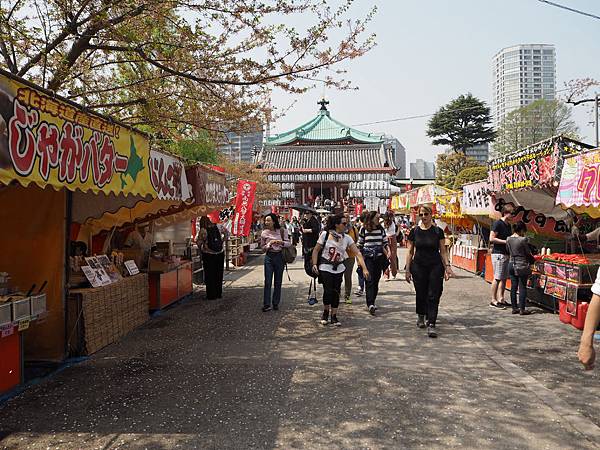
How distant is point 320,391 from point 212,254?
5.47m

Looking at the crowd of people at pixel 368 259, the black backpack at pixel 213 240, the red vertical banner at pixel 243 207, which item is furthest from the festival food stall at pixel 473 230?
the red vertical banner at pixel 243 207

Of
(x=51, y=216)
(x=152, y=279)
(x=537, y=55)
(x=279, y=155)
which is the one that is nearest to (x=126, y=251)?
(x=152, y=279)

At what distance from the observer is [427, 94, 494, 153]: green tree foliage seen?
54500 millimetres

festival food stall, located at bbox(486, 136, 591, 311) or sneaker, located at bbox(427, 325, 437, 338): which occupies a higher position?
festival food stall, located at bbox(486, 136, 591, 311)

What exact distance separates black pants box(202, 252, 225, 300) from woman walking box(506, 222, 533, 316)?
17.5 feet

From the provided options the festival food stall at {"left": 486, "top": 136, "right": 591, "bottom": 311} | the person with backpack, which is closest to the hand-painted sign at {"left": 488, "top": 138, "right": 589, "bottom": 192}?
the festival food stall at {"left": 486, "top": 136, "right": 591, "bottom": 311}

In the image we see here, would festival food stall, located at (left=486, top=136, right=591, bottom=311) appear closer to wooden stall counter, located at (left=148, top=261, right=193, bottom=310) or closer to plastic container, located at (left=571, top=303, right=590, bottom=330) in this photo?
plastic container, located at (left=571, top=303, right=590, bottom=330)

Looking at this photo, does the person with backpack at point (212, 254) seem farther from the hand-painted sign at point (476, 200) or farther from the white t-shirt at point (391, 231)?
the hand-painted sign at point (476, 200)

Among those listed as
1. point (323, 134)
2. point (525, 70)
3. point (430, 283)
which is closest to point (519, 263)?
point (430, 283)

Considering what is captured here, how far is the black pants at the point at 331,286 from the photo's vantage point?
6984 millimetres

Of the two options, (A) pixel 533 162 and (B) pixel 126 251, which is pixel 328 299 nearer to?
(B) pixel 126 251

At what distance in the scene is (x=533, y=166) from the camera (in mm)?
8141

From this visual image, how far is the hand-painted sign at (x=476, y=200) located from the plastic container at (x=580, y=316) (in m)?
4.77

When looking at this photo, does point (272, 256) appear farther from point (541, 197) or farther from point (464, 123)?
point (464, 123)
